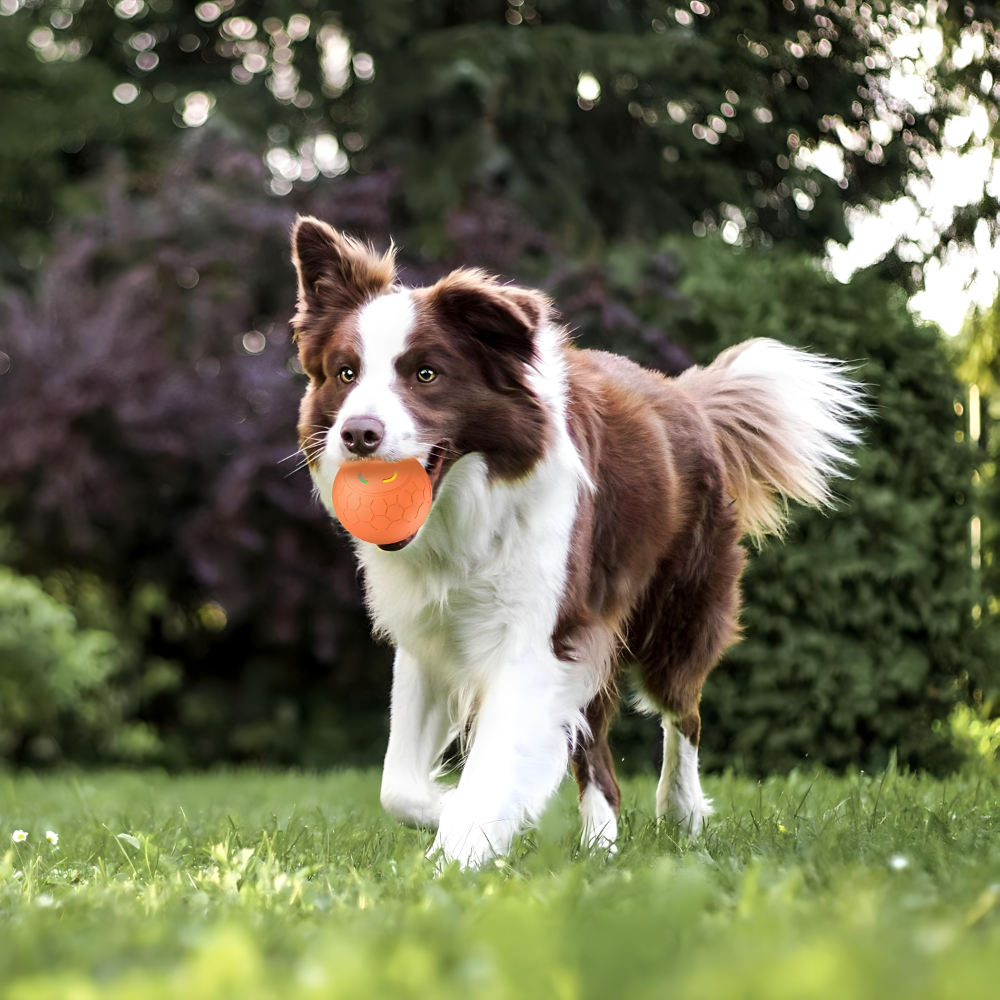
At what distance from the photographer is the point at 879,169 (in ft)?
19.1

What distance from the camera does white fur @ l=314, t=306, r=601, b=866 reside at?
319 cm

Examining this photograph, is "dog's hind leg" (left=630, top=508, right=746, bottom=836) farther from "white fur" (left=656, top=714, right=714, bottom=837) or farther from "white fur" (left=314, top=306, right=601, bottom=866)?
"white fur" (left=314, top=306, right=601, bottom=866)

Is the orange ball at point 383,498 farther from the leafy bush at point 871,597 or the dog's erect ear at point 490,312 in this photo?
the leafy bush at point 871,597

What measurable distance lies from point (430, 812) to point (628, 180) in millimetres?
5592

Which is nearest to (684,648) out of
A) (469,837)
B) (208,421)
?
(469,837)

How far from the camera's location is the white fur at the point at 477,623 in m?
3.19

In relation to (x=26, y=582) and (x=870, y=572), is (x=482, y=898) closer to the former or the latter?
(x=870, y=572)

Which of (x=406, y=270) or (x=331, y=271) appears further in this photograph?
(x=406, y=270)

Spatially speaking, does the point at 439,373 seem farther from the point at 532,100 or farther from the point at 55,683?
the point at 55,683

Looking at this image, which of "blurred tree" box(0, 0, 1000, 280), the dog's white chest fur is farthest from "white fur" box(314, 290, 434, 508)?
"blurred tree" box(0, 0, 1000, 280)

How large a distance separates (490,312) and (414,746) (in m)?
1.33

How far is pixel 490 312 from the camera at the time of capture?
11.2 ft

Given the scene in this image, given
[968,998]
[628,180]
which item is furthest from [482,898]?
[628,180]

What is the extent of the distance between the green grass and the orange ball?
88cm
